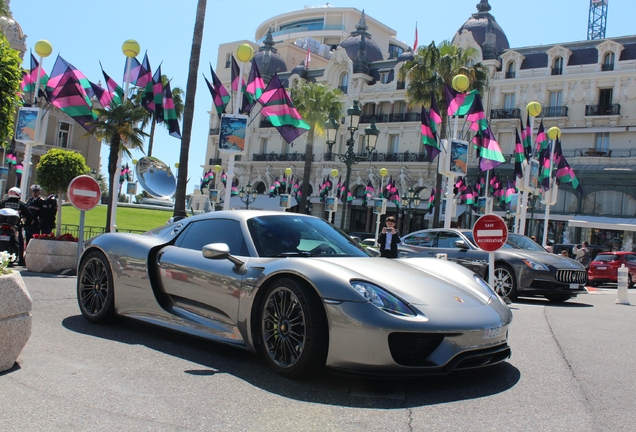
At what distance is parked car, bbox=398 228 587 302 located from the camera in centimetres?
1091

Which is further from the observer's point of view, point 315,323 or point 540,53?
point 540,53

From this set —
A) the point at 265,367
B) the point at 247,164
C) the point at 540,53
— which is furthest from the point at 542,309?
the point at 247,164

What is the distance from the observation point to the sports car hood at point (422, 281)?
4332 millimetres

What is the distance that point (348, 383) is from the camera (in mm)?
4344

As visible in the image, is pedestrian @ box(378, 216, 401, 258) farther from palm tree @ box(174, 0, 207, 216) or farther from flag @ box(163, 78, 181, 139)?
flag @ box(163, 78, 181, 139)

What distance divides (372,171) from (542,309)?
4206 cm

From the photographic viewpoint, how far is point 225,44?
67.9 meters

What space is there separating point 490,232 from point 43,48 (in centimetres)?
1643

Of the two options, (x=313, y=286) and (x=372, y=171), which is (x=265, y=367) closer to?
(x=313, y=286)

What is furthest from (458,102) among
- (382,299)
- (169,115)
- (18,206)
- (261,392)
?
(261,392)

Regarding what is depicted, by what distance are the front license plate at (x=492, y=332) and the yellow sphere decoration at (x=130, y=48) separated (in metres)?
18.5

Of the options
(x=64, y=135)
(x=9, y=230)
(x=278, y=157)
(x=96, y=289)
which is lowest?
(x=96, y=289)

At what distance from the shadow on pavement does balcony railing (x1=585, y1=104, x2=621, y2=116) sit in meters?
41.6

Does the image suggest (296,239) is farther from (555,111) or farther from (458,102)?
(555,111)
